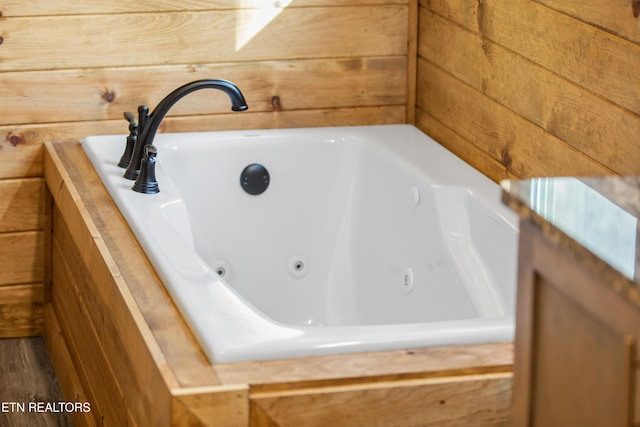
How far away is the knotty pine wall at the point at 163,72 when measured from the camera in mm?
2758

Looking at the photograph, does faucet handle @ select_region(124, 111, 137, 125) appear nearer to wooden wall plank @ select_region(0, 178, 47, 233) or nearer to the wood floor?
wooden wall plank @ select_region(0, 178, 47, 233)

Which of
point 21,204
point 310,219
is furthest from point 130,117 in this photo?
point 310,219

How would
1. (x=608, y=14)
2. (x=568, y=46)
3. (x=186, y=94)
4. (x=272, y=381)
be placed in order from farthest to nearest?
(x=186, y=94) → (x=568, y=46) → (x=608, y=14) → (x=272, y=381)

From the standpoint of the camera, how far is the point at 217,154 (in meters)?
2.83

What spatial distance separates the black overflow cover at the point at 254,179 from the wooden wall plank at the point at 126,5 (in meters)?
0.45

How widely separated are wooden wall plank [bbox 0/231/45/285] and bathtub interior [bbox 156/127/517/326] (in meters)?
0.45

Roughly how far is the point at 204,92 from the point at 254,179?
0.29 m

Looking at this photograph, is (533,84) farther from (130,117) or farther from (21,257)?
(21,257)

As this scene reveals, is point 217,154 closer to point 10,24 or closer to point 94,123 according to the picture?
point 94,123

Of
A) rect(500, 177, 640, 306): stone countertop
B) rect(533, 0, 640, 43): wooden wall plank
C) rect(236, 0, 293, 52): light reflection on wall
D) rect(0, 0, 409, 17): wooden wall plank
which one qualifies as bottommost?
rect(236, 0, 293, 52): light reflection on wall

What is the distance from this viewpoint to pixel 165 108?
2.47 metres

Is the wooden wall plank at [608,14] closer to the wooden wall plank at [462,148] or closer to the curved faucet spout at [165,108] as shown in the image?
the wooden wall plank at [462,148]

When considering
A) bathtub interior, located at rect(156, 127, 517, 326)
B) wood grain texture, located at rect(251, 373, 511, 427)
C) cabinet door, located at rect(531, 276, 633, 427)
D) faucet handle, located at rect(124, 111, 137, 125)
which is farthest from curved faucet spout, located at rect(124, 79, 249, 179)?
cabinet door, located at rect(531, 276, 633, 427)

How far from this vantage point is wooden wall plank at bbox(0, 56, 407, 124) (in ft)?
9.11
